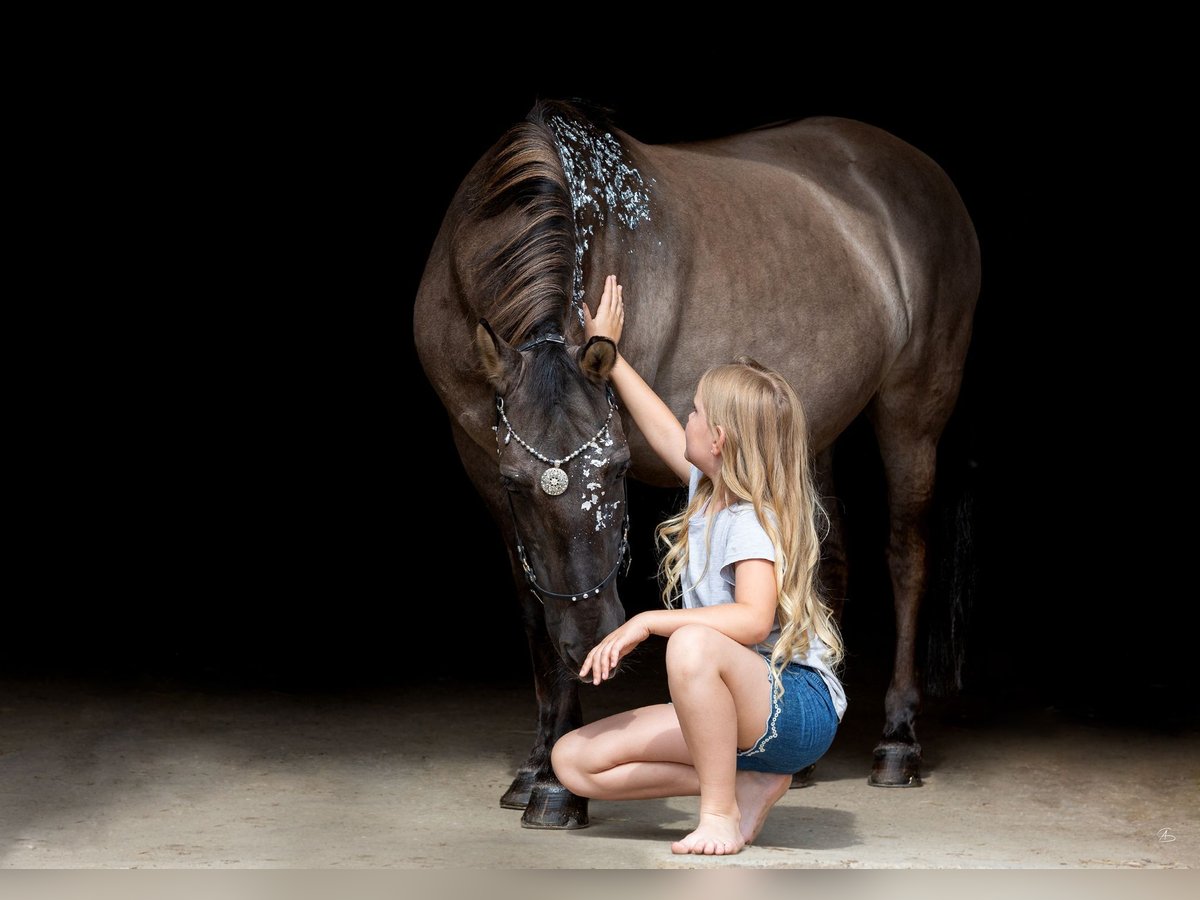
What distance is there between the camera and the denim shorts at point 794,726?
10.7 ft

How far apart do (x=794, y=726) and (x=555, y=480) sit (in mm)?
743

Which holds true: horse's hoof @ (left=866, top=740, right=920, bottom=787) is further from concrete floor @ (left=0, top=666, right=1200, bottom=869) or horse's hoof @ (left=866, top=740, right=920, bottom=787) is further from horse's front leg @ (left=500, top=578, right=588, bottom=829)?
horse's front leg @ (left=500, top=578, right=588, bottom=829)

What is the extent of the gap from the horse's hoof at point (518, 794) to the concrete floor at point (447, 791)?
41mm

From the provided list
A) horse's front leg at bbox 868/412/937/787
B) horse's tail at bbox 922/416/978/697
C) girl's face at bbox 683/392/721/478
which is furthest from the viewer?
horse's tail at bbox 922/416/978/697

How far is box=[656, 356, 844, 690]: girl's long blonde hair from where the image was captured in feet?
10.7

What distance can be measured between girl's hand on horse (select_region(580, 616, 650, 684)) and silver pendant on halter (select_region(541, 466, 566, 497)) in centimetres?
33

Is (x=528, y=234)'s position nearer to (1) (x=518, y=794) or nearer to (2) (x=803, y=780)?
(1) (x=518, y=794)

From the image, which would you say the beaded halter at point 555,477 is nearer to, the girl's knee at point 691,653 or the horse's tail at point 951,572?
the girl's knee at point 691,653

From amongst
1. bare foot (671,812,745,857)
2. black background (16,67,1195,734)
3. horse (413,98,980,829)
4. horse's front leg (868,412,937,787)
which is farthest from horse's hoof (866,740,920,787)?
black background (16,67,1195,734)

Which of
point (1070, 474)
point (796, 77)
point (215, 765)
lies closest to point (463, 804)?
point (215, 765)

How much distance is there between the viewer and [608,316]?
146 inches

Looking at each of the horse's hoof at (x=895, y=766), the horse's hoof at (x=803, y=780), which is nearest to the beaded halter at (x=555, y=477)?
the horse's hoof at (x=803, y=780)

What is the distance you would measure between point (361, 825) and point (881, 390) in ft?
7.54

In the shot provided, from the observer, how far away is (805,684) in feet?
11.0
